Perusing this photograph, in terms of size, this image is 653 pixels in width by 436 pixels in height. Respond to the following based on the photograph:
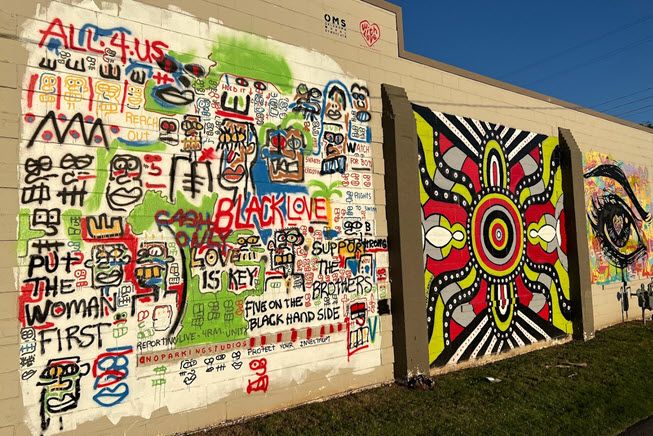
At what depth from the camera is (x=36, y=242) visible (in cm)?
486

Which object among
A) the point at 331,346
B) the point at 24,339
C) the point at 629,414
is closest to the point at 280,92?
the point at 331,346

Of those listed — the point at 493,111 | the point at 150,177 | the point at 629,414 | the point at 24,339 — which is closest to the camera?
the point at 24,339

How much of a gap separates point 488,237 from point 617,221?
632 cm

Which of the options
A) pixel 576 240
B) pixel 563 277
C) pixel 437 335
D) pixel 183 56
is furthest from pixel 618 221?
pixel 183 56

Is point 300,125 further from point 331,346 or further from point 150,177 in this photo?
point 331,346

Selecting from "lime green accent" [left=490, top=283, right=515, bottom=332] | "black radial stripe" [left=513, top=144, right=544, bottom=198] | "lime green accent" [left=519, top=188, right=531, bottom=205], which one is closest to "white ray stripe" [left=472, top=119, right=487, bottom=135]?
"black radial stripe" [left=513, top=144, right=544, bottom=198]

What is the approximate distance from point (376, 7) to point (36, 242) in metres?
6.07

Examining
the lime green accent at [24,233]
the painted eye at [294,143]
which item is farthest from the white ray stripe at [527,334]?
the lime green accent at [24,233]

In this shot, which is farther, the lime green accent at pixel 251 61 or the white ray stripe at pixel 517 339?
the white ray stripe at pixel 517 339

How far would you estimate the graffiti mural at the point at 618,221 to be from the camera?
42.3 ft

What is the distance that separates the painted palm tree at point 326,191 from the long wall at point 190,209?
1.8 inches

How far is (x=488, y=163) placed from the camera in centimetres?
987

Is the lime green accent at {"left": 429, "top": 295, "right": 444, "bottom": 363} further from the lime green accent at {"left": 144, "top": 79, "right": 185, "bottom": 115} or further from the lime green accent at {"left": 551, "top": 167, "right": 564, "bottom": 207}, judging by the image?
the lime green accent at {"left": 144, "top": 79, "right": 185, "bottom": 115}

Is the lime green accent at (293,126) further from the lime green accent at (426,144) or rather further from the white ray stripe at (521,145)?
the white ray stripe at (521,145)
